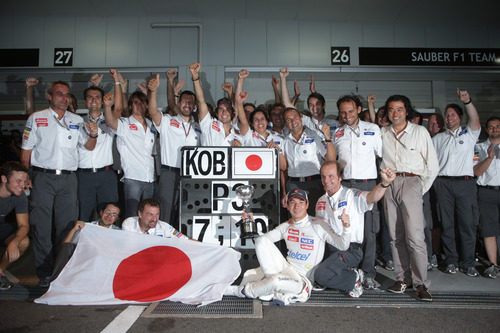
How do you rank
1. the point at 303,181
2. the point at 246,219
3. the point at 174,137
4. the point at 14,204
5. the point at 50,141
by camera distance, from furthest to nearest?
the point at 174,137, the point at 303,181, the point at 50,141, the point at 14,204, the point at 246,219

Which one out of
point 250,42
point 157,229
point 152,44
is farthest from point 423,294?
point 152,44

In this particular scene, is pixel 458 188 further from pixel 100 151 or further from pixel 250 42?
pixel 250 42

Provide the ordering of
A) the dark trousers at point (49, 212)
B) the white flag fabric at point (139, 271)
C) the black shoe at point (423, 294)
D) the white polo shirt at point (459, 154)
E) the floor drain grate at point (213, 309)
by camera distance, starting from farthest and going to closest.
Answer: the white polo shirt at point (459, 154) → the dark trousers at point (49, 212) → the black shoe at point (423, 294) → the white flag fabric at point (139, 271) → the floor drain grate at point (213, 309)

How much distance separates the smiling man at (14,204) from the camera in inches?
146

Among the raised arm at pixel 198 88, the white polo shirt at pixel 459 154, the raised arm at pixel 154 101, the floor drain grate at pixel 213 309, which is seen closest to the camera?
the floor drain grate at pixel 213 309

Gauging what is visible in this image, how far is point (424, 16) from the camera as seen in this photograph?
7691 millimetres

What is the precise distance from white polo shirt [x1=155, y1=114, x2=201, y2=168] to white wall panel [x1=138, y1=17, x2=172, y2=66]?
3.64 m

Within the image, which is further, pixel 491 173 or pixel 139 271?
pixel 491 173

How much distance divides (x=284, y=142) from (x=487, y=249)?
310 centimetres

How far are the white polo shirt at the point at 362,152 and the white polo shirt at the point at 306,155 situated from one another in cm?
36

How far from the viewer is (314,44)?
7930 millimetres

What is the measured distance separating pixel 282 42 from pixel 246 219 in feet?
18.1

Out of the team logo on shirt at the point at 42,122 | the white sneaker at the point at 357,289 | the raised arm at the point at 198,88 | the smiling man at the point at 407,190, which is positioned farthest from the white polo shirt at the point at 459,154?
the team logo on shirt at the point at 42,122

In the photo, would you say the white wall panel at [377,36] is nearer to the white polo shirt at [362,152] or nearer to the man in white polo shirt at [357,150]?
the man in white polo shirt at [357,150]
